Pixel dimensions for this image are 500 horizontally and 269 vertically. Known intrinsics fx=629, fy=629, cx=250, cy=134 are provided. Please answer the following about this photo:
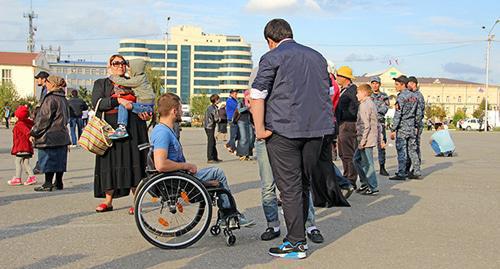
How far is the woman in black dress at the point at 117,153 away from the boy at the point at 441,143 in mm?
13860

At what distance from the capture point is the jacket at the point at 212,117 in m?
16.9

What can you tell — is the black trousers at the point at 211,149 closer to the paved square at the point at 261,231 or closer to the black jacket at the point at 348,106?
the paved square at the point at 261,231

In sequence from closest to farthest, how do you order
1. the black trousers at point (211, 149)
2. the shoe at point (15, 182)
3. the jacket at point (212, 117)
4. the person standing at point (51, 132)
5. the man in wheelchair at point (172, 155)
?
the man in wheelchair at point (172, 155) → the person standing at point (51, 132) → the shoe at point (15, 182) → the black trousers at point (211, 149) → the jacket at point (212, 117)

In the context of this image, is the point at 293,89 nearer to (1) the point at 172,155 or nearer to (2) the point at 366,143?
(1) the point at 172,155

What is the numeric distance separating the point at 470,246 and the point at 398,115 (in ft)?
20.4

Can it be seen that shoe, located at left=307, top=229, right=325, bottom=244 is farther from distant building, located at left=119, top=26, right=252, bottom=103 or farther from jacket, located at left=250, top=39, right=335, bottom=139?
distant building, located at left=119, top=26, right=252, bottom=103

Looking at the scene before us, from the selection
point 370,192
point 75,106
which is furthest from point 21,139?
point 75,106

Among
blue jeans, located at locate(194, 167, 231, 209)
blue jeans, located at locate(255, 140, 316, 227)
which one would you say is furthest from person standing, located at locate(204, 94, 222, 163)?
blue jeans, located at locate(194, 167, 231, 209)

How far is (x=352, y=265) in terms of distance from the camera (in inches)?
211

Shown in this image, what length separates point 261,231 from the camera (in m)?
6.79

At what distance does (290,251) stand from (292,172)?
704 mm

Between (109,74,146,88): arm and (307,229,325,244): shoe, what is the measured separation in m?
2.87

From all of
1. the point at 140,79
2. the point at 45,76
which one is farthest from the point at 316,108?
the point at 45,76

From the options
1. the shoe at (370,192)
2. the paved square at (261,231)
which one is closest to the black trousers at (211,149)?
the paved square at (261,231)
